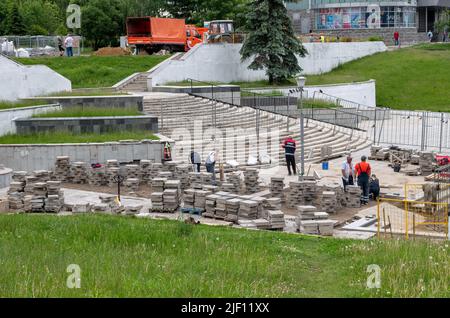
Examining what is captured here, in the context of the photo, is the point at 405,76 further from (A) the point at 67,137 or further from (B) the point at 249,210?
(B) the point at 249,210

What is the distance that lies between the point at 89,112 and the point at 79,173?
557cm

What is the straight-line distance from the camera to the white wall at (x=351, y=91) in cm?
4553

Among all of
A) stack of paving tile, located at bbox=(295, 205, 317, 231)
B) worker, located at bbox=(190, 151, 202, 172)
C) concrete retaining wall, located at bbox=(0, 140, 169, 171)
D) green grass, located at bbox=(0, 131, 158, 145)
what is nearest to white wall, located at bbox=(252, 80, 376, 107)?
green grass, located at bbox=(0, 131, 158, 145)

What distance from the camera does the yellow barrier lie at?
18.8 meters

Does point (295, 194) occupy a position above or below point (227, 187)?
below

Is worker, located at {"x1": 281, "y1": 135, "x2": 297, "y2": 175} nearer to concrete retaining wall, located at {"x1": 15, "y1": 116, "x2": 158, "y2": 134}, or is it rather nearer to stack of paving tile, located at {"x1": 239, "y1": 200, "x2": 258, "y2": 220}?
concrete retaining wall, located at {"x1": 15, "y1": 116, "x2": 158, "y2": 134}

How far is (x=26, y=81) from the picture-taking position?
1489 inches

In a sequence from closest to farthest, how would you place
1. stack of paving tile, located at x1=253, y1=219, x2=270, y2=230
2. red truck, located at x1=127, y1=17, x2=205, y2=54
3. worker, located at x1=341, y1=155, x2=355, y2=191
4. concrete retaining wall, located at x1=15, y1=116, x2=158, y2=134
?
1. stack of paving tile, located at x1=253, y1=219, x2=270, y2=230
2. worker, located at x1=341, y1=155, x2=355, y2=191
3. concrete retaining wall, located at x1=15, y1=116, x2=158, y2=134
4. red truck, located at x1=127, y1=17, x2=205, y2=54

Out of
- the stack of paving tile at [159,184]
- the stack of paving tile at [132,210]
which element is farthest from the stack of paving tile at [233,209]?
the stack of paving tile at [159,184]

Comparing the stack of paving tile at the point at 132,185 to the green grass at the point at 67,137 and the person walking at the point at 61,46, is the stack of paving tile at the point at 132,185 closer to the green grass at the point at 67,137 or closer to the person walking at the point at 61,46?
the green grass at the point at 67,137

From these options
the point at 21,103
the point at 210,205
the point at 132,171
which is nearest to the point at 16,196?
the point at 132,171

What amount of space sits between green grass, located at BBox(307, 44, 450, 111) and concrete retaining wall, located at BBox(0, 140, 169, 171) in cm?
2174

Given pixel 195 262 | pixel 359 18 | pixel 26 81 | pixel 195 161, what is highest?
pixel 359 18
